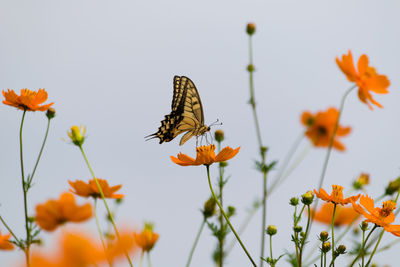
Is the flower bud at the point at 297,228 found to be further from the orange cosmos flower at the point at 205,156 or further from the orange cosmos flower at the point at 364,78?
the orange cosmos flower at the point at 364,78

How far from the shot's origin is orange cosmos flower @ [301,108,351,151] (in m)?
3.12

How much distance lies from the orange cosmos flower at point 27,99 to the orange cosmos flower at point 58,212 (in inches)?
34.9

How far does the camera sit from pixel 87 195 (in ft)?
5.21

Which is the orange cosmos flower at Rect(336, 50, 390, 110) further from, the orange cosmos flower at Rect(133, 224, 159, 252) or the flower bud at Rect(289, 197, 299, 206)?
the orange cosmos flower at Rect(133, 224, 159, 252)

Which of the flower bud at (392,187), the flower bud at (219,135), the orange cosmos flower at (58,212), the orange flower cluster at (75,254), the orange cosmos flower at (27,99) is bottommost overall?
the flower bud at (392,187)

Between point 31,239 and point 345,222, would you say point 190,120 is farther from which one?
point 31,239

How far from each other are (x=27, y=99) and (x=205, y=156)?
1.05m

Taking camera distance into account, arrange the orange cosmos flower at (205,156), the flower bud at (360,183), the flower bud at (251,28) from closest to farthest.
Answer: the orange cosmos flower at (205,156), the flower bud at (360,183), the flower bud at (251,28)

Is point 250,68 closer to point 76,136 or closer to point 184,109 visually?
point 184,109

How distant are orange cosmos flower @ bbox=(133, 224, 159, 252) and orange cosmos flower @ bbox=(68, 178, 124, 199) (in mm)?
284

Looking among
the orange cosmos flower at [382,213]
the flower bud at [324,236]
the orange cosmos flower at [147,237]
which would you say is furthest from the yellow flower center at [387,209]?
the orange cosmos flower at [147,237]

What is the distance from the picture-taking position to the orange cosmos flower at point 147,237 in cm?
130

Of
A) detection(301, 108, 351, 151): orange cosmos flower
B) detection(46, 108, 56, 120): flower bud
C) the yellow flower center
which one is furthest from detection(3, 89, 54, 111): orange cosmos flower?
detection(301, 108, 351, 151): orange cosmos flower

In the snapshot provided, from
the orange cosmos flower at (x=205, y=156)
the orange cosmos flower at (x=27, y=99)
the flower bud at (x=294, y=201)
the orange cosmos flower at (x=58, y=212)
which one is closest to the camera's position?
the orange cosmos flower at (x=58, y=212)
